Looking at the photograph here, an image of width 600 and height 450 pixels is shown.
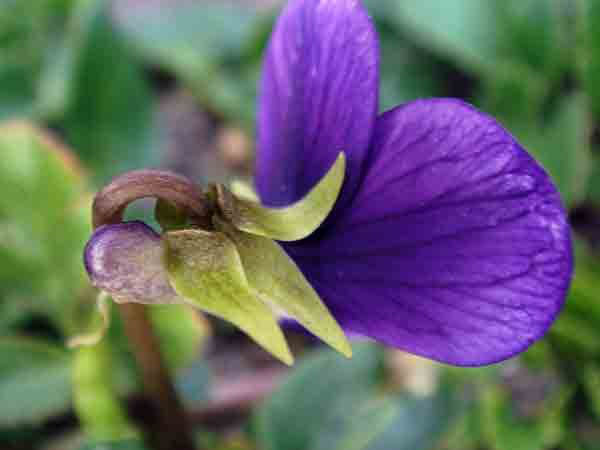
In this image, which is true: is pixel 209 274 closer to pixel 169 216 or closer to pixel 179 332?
pixel 169 216

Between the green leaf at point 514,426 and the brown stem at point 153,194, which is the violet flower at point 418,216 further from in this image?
the green leaf at point 514,426

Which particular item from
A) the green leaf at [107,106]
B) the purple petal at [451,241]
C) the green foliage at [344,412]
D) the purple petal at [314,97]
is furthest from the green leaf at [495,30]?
the purple petal at [451,241]

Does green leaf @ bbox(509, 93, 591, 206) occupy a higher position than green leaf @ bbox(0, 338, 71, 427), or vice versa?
green leaf @ bbox(509, 93, 591, 206)

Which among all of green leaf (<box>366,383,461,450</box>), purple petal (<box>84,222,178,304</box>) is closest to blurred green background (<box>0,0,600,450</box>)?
green leaf (<box>366,383,461,450</box>)

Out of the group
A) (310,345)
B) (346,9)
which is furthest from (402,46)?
(346,9)

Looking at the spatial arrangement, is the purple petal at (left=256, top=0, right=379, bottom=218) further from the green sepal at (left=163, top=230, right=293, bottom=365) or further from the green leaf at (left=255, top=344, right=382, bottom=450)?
the green leaf at (left=255, top=344, right=382, bottom=450)

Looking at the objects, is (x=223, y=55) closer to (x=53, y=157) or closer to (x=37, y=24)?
(x=37, y=24)
